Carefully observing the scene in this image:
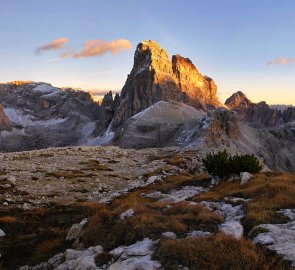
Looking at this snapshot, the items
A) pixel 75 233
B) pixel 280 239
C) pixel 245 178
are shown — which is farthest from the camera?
pixel 245 178

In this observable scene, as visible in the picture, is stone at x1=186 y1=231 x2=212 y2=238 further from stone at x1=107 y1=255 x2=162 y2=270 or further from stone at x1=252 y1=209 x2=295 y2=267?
stone at x1=107 y1=255 x2=162 y2=270

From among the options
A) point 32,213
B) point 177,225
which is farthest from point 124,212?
point 32,213

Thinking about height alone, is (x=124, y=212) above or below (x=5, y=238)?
above

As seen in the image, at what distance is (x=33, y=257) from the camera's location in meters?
14.7

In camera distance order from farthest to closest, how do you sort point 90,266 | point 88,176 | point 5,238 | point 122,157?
point 122,157 → point 88,176 → point 5,238 → point 90,266

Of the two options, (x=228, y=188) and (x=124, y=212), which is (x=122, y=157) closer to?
(x=228, y=188)

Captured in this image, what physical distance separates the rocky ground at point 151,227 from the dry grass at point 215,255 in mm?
26

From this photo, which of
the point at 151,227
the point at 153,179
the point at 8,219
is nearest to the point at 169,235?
the point at 151,227

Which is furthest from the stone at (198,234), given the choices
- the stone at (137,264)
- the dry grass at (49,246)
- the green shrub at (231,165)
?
the green shrub at (231,165)

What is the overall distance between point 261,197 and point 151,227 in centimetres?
669

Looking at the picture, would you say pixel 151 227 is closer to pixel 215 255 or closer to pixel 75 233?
pixel 75 233

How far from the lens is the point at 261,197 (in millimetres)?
18422

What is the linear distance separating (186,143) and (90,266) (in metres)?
176

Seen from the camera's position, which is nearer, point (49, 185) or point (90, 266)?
point (90, 266)
